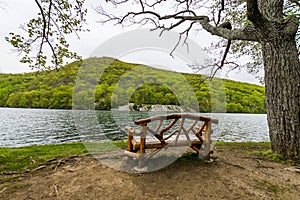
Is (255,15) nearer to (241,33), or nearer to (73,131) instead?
(241,33)

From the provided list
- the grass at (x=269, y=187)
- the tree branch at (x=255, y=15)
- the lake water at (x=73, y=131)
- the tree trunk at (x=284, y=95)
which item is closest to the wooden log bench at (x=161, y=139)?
the grass at (x=269, y=187)

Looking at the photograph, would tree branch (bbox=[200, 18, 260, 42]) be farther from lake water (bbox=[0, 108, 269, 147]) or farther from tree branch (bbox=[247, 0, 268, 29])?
lake water (bbox=[0, 108, 269, 147])

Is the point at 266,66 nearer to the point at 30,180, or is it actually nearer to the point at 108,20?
the point at 108,20

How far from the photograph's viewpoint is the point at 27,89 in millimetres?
84688

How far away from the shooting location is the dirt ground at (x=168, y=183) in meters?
3.65

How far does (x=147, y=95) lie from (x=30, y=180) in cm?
3798

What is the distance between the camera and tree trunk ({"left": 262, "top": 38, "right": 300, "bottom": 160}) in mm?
5508

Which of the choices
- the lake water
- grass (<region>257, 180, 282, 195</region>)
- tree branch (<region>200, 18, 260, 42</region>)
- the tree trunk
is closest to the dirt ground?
grass (<region>257, 180, 282, 195</region>)

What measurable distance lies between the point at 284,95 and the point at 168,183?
458cm

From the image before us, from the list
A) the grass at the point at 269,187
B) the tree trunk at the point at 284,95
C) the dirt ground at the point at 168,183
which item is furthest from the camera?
the tree trunk at the point at 284,95

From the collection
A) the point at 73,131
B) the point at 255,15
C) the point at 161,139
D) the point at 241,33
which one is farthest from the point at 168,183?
the point at 73,131

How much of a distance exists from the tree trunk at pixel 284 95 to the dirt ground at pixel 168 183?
88cm

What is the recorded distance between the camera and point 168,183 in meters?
4.00

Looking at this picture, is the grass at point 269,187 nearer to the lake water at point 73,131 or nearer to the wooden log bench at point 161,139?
the wooden log bench at point 161,139
